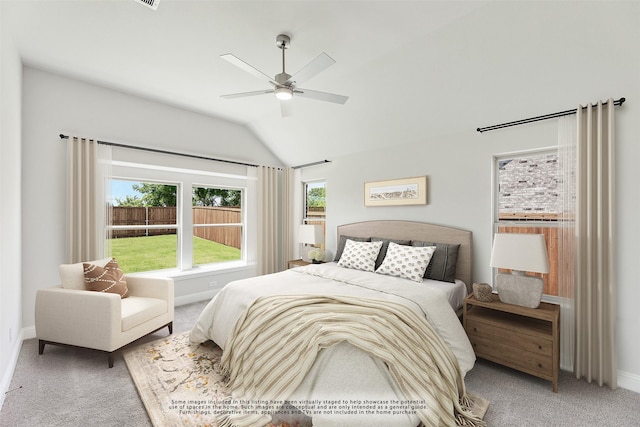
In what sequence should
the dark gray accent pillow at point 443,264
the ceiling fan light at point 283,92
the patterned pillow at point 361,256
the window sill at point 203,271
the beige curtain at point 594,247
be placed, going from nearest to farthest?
the beige curtain at point 594,247 < the ceiling fan light at point 283,92 < the dark gray accent pillow at point 443,264 < the patterned pillow at point 361,256 < the window sill at point 203,271

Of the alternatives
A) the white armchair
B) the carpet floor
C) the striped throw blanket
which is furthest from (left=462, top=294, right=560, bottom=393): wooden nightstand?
the white armchair

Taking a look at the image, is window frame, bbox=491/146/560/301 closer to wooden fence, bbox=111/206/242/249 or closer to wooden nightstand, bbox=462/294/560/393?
wooden nightstand, bbox=462/294/560/393

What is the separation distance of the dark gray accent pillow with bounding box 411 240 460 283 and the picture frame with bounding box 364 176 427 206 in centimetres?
65

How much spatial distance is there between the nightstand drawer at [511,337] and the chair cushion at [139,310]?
9.75 ft

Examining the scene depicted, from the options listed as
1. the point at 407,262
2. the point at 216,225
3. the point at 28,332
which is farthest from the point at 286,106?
the point at 28,332

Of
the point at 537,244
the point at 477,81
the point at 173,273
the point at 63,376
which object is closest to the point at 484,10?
the point at 477,81

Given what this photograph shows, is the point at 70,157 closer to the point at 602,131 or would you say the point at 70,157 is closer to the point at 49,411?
the point at 49,411

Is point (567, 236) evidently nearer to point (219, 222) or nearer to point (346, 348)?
point (346, 348)

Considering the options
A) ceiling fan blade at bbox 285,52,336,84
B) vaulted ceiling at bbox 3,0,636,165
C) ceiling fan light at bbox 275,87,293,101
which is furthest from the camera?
ceiling fan light at bbox 275,87,293,101

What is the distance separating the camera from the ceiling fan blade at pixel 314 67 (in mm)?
1968

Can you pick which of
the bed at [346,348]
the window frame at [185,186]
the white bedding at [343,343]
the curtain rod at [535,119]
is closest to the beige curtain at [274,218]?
the window frame at [185,186]

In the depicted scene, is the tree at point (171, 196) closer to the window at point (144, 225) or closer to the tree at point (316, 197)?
the window at point (144, 225)

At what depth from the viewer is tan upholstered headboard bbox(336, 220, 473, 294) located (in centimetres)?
311

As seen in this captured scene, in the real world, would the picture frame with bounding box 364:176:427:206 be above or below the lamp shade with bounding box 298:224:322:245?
above
